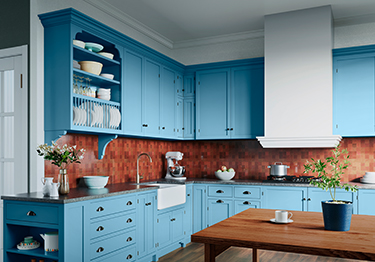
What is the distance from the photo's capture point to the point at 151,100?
4.59 metres

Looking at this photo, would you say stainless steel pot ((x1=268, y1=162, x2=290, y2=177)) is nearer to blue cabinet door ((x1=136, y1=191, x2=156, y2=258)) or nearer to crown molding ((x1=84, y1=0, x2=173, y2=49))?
blue cabinet door ((x1=136, y1=191, x2=156, y2=258))

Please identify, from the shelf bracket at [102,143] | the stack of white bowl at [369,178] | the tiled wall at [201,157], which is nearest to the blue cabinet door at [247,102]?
the tiled wall at [201,157]

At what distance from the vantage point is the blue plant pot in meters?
1.90

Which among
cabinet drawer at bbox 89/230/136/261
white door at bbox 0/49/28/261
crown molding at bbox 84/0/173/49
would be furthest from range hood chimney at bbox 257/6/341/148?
white door at bbox 0/49/28/261

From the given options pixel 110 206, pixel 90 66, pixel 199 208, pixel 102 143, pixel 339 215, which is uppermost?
pixel 90 66

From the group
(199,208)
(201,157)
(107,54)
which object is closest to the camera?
(107,54)

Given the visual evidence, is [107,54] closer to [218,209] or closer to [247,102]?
[247,102]

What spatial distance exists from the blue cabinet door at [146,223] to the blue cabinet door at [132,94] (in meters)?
0.79

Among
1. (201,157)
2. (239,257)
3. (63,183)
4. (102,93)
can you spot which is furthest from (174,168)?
(63,183)

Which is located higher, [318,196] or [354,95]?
[354,95]

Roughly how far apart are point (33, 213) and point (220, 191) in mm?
2608

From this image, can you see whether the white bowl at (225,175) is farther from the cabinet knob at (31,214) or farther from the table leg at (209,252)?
the table leg at (209,252)

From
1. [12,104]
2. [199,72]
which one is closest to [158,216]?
[12,104]

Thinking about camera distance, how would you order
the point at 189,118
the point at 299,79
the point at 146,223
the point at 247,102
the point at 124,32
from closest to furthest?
the point at 146,223 < the point at 299,79 < the point at 124,32 < the point at 247,102 < the point at 189,118
